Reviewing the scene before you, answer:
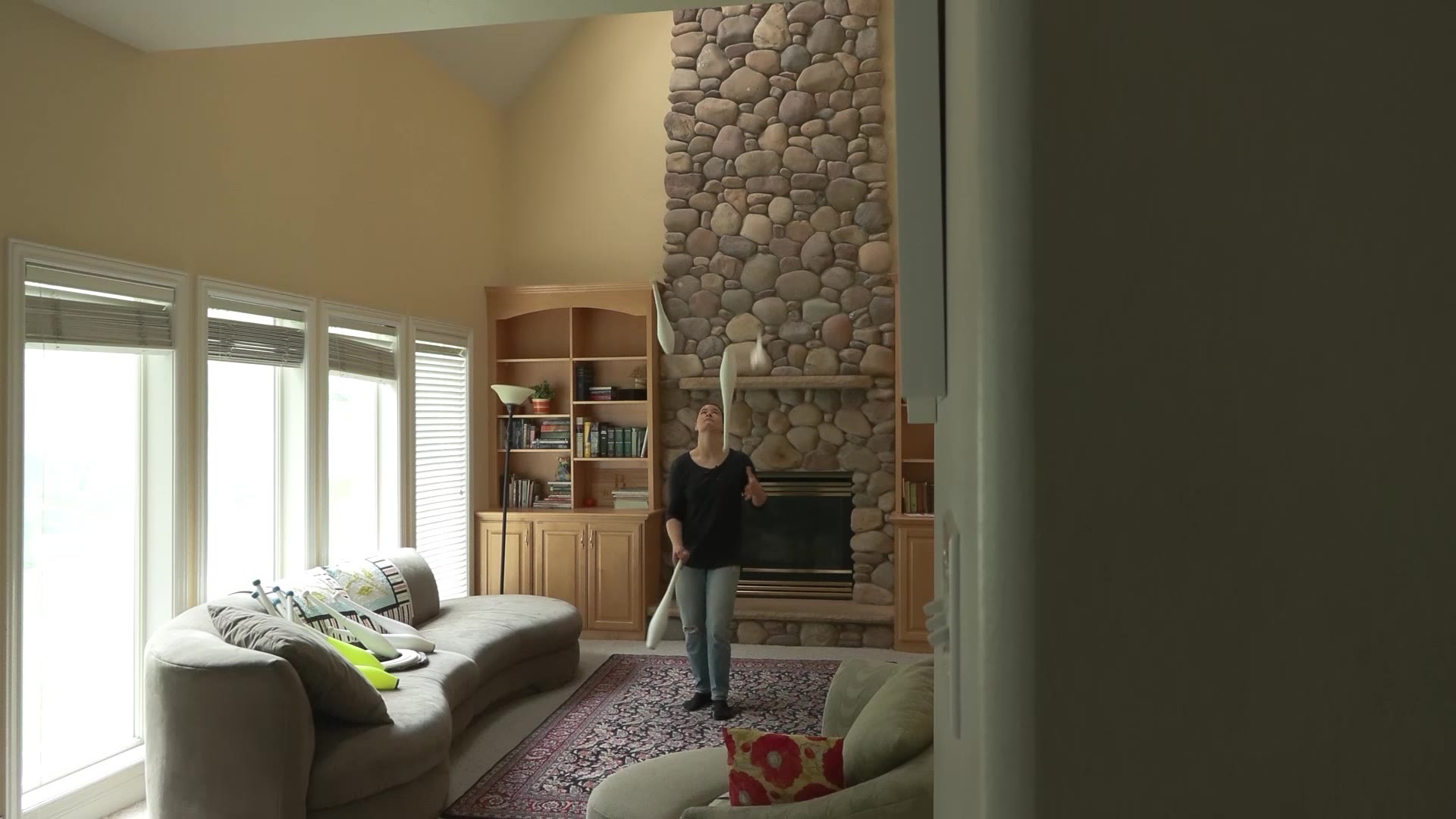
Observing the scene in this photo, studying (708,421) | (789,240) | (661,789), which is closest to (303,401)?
(708,421)

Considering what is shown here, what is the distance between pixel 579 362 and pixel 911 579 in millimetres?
2820

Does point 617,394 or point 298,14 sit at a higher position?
point 298,14

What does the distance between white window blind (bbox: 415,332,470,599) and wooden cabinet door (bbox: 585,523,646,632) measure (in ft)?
2.89

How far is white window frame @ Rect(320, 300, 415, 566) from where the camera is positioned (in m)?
4.88

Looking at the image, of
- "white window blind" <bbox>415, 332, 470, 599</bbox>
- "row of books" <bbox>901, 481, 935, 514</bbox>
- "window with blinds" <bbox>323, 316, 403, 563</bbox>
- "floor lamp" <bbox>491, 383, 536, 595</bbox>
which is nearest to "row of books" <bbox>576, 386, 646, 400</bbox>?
"floor lamp" <bbox>491, 383, 536, 595</bbox>

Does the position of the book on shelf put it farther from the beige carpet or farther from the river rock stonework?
the beige carpet

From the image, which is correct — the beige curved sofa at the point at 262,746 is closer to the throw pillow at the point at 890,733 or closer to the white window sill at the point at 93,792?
the white window sill at the point at 93,792

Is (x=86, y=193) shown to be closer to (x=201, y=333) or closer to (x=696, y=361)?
(x=201, y=333)

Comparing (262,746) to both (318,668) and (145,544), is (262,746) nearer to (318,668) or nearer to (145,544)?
(318,668)

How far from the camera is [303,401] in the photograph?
188 inches

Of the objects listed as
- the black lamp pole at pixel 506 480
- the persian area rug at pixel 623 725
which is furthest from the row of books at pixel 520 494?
the persian area rug at pixel 623 725

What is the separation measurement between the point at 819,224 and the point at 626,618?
3.01m

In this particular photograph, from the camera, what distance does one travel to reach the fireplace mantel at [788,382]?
636 centimetres

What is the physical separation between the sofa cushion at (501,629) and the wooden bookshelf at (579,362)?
1.36 metres
